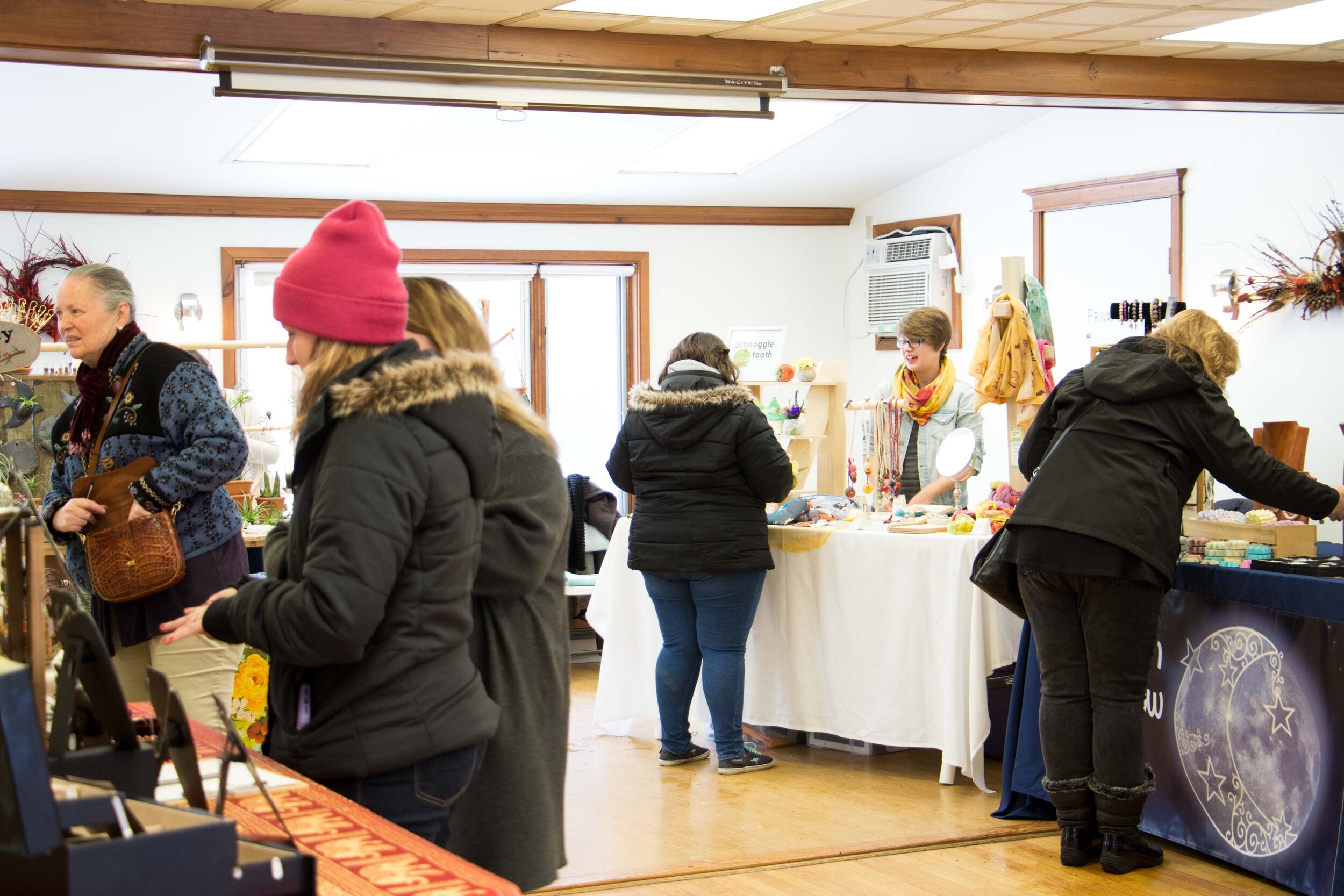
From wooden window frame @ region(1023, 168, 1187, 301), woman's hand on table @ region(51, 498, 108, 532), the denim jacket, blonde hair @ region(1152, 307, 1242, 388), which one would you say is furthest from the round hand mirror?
woman's hand on table @ region(51, 498, 108, 532)

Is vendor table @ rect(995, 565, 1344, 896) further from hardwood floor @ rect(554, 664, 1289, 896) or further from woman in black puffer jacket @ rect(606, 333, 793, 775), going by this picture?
woman in black puffer jacket @ rect(606, 333, 793, 775)

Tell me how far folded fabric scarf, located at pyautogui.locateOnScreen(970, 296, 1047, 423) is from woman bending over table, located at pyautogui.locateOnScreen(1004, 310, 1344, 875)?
981mm

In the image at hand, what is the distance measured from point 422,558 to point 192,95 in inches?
204

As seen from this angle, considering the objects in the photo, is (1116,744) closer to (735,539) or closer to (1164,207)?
(735,539)

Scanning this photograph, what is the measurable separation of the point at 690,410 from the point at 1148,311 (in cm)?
142

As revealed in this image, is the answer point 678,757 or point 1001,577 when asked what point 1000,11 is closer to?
point 1001,577

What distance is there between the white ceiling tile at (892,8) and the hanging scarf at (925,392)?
51.6 inches

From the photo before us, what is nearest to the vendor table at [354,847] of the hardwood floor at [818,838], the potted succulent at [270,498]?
the hardwood floor at [818,838]

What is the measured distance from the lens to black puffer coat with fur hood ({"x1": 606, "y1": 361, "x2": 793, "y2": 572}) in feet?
13.6

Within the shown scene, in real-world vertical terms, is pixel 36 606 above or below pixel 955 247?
below

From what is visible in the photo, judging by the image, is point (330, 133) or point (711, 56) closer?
point (711, 56)

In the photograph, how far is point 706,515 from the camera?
416 cm

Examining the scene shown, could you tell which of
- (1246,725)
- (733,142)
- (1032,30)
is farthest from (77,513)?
(733,142)

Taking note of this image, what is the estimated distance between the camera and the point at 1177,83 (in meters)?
4.46
